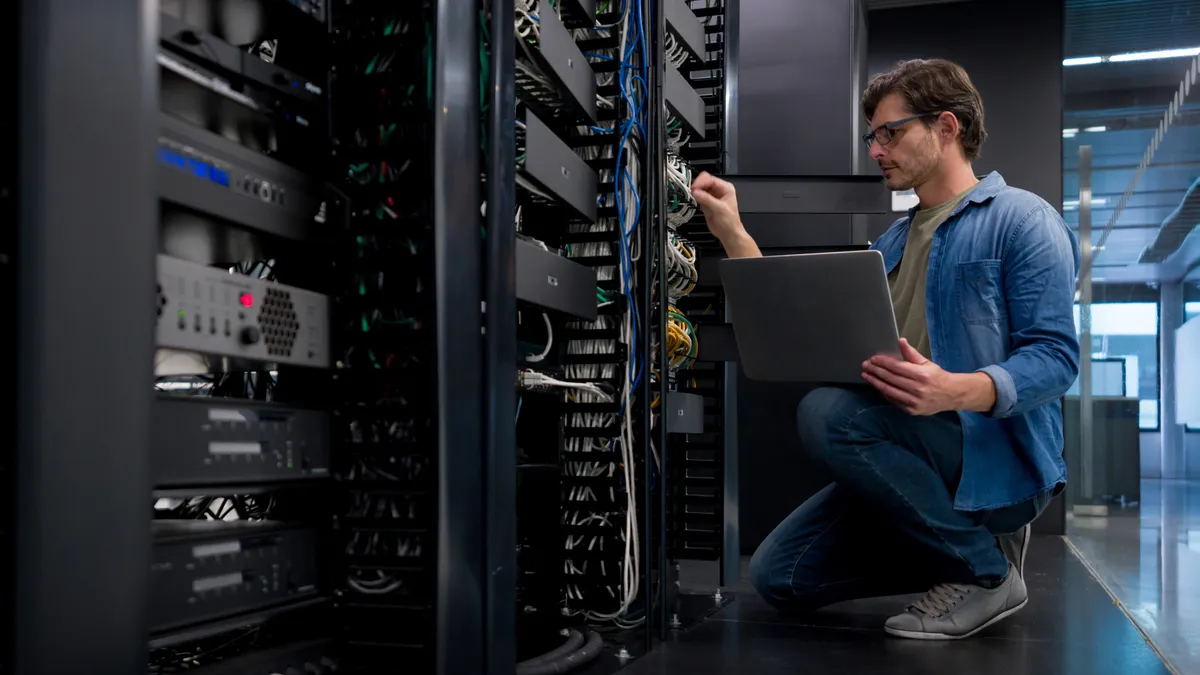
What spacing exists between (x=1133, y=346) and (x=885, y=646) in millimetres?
2627

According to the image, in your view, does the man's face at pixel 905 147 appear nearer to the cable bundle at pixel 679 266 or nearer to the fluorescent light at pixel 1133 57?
the cable bundle at pixel 679 266

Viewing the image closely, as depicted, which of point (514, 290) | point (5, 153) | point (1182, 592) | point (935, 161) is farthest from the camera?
point (1182, 592)

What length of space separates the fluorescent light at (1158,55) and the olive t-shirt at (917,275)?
1.84m

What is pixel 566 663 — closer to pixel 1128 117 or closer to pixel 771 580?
pixel 771 580

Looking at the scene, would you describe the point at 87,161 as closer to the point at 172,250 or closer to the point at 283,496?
the point at 172,250

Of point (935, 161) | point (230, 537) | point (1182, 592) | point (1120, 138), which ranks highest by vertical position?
point (1120, 138)

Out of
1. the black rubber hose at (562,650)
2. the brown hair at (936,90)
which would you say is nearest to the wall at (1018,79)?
the brown hair at (936,90)

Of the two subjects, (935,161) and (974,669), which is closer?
(974,669)

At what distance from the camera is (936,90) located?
2033mm

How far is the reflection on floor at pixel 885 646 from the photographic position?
159 centimetres

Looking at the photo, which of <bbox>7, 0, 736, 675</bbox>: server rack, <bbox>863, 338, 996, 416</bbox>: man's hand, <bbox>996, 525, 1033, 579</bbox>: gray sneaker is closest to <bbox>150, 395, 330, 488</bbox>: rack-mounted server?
<bbox>7, 0, 736, 675</bbox>: server rack

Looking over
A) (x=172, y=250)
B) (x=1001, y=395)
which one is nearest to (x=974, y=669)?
(x=1001, y=395)

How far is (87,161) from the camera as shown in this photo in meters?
0.73

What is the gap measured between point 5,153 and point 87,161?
58mm
